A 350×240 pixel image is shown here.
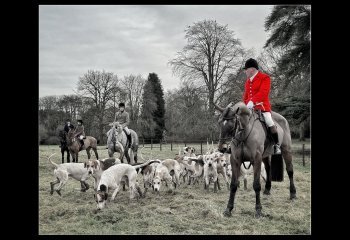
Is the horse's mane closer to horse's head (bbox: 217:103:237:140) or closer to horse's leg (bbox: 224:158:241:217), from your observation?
horse's head (bbox: 217:103:237:140)

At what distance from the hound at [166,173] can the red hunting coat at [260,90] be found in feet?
11.1

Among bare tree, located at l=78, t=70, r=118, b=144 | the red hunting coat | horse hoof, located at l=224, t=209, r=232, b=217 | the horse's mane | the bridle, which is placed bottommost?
horse hoof, located at l=224, t=209, r=232, b=217

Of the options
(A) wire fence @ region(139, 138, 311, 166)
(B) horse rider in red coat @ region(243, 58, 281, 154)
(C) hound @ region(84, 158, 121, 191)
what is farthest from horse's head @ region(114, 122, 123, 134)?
(B) horse rider in red coat @ region(243, 58, 281, 154)

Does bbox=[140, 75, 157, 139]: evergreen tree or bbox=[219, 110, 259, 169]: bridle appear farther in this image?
bbox=[140, 75, 157, 139]: evergreen tree

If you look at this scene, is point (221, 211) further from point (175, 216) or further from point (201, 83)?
point (201, 83)

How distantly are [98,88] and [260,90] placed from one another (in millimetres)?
32718

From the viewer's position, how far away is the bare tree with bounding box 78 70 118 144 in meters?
38.3

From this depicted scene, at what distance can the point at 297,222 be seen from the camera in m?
6.79

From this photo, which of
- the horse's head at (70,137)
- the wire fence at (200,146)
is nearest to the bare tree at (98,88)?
the wire fence at (200,146)

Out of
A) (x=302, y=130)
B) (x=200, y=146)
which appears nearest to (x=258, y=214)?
(x=302, y=130)

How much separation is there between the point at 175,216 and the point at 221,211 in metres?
1.04

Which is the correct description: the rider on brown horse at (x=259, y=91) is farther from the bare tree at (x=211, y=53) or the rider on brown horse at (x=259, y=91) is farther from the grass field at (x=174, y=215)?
the bare tree at (x=211, y=53)

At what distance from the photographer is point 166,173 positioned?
10680mm
